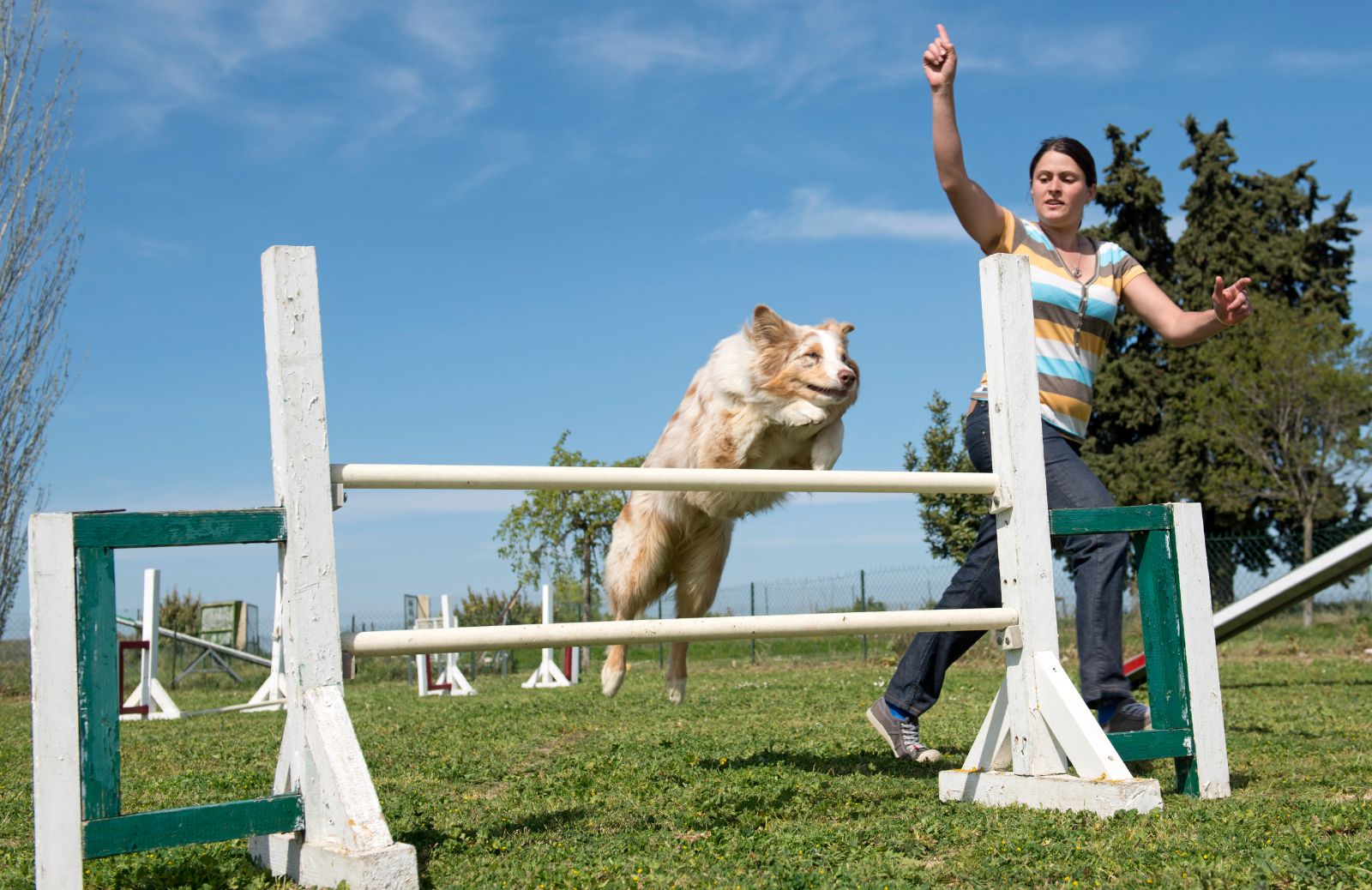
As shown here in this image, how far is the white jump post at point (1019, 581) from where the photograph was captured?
314cm

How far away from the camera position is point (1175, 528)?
3445 millimetres

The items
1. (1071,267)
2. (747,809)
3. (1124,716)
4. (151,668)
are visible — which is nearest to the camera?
(747,809)

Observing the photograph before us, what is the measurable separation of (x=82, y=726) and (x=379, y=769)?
7.86ft

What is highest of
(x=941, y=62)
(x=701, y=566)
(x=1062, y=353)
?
(x=941, y=62)

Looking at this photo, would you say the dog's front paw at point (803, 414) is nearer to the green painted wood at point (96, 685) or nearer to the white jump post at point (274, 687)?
the green painted wood at point (96, 685)

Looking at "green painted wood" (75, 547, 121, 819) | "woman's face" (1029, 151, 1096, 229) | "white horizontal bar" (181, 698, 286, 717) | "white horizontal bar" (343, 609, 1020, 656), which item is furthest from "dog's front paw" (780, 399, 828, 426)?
"white horizontal bar" (181, 698, 286, 717)

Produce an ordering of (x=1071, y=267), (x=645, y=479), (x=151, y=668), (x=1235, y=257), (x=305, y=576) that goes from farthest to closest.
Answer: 1. (x=1235, y=257)
2. (x=151, y=668)
3. (x=1071, y=267)
4. (x=645, y=479)
5. (x=305, y=576)

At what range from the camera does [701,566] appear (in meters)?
4.75

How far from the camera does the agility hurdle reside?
228cm

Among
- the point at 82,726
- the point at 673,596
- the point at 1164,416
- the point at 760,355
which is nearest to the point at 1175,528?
the point at 760,355

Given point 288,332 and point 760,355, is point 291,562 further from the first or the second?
point 760,355

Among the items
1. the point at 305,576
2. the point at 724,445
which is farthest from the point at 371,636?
the point at 724,445

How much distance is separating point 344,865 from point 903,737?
→ 2.18 meters

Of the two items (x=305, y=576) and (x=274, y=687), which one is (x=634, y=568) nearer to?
(x=305, y=576)
